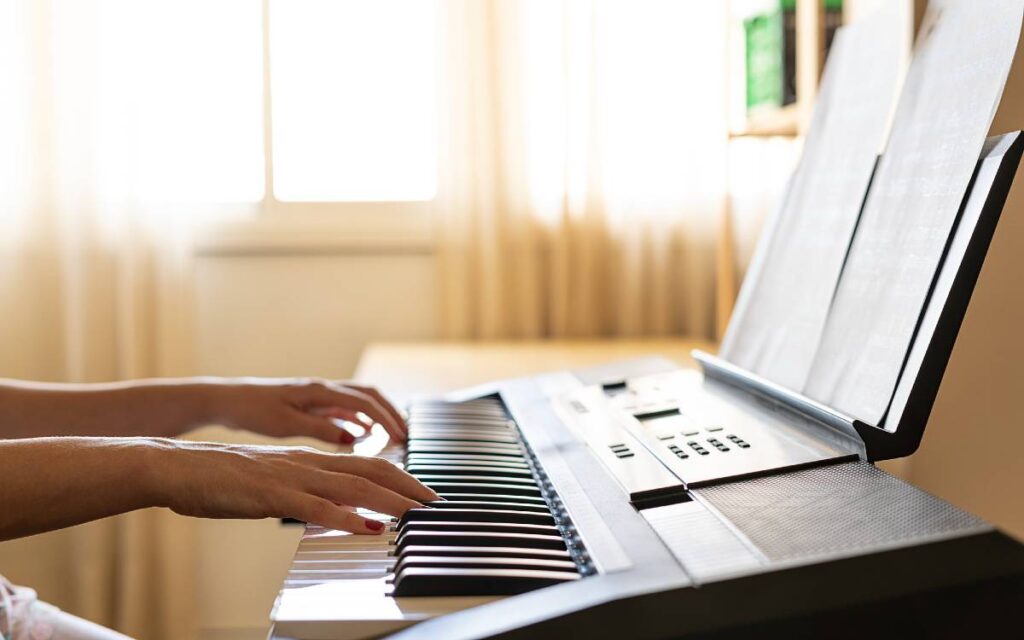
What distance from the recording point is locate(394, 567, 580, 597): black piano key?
0.61 meters

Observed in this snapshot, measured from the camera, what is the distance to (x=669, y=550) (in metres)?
0.60

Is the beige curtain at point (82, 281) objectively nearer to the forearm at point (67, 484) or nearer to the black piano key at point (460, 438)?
the black piano key at point (460, 438)

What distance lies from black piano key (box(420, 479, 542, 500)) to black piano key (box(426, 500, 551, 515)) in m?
0.02

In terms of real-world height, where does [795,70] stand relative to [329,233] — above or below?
above

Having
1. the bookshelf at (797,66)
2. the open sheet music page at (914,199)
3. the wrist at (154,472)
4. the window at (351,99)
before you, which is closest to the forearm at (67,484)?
the wrist at (154,472)

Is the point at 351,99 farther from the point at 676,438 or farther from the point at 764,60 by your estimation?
the point at 676,438

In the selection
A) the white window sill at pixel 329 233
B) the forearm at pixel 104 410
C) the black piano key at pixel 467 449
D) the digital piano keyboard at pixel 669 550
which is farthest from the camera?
the white window sill at pixel 329 233

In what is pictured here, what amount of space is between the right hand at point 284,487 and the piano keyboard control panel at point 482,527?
1.0 inches

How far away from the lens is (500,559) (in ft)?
2.10

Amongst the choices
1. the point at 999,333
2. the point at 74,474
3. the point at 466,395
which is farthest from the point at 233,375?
the point at 999,333

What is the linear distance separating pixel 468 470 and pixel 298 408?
40cm

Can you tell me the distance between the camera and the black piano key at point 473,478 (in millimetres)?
836

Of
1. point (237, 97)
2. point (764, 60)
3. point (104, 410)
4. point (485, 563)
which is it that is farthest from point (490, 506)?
point (237, 97)

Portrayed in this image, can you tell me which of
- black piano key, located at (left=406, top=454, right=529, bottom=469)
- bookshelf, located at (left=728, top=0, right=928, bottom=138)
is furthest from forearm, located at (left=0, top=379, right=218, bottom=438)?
bookshelf, located at (left=728, top=0, right=928, bottom=138)
